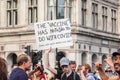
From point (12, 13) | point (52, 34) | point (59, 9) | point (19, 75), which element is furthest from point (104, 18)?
point (19, 75)

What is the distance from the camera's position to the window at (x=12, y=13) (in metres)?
38.6

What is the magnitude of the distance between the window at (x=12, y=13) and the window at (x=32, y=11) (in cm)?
128

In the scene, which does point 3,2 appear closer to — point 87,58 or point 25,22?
point 25,22

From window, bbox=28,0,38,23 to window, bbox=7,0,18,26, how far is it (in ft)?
4.22

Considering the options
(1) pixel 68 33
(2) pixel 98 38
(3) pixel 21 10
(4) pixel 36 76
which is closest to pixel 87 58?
(2) pixel 98 38

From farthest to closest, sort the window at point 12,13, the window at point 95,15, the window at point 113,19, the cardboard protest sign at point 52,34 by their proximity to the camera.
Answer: the window at point 113,19, the window at point 95,15, the window at point 12,13, the cardboard protest sign at point 52,34

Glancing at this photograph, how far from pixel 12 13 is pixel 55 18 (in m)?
3.80

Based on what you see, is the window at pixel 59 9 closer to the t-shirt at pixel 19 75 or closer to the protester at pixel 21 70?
the protester at pixel 21 70

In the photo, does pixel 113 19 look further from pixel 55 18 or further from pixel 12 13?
pixel 12 13

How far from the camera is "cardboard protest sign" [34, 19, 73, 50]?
41.2 ft

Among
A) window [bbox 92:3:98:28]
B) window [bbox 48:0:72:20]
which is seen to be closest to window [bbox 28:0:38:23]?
window [bbox 48:0:72:20]

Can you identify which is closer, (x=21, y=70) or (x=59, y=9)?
(x=21, y=70)

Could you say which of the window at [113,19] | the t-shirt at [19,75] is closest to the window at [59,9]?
the window at [113,19]

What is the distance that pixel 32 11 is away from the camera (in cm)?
3781
